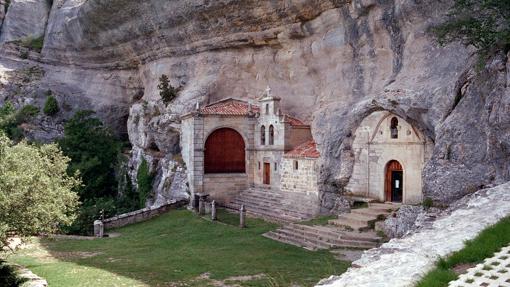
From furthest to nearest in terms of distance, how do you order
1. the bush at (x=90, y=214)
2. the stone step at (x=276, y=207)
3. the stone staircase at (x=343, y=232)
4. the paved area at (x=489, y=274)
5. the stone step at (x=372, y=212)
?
the bush at (x=90, y=214) < the stone step at (x=276, y=207) < the stone step at (x=372, y=212) < the stone staircase at (x=343, y=232) < the paved area at (x=489, y=274)

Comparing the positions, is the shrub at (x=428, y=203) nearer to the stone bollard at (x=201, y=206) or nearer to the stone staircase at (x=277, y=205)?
the stone staircase at (x=277, y=205)

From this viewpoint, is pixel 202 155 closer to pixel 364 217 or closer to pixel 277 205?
pixel 277 205

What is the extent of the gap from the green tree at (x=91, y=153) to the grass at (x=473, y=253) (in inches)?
1213

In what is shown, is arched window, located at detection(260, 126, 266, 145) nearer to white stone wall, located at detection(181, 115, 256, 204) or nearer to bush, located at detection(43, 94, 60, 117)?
white stone wall, located at detection(181, 115, 256, 204)

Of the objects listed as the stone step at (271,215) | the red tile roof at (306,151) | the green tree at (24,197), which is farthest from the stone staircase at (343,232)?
the green tree at (24,197)

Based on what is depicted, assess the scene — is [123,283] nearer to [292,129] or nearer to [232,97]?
[292,129]

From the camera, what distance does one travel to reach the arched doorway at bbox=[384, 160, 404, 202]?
21156 millimetres

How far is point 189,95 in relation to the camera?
34094 millimetres

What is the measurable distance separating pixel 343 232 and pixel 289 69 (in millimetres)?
14617

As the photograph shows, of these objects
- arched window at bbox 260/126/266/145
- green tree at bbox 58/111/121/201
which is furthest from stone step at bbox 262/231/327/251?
green tree at bbox 58/111/121/201

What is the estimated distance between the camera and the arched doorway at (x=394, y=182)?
21.2 metres

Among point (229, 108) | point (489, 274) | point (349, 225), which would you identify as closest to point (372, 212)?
point (349, 225)

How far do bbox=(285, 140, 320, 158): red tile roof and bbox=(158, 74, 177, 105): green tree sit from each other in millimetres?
13188

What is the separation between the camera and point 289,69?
98.8 feet
